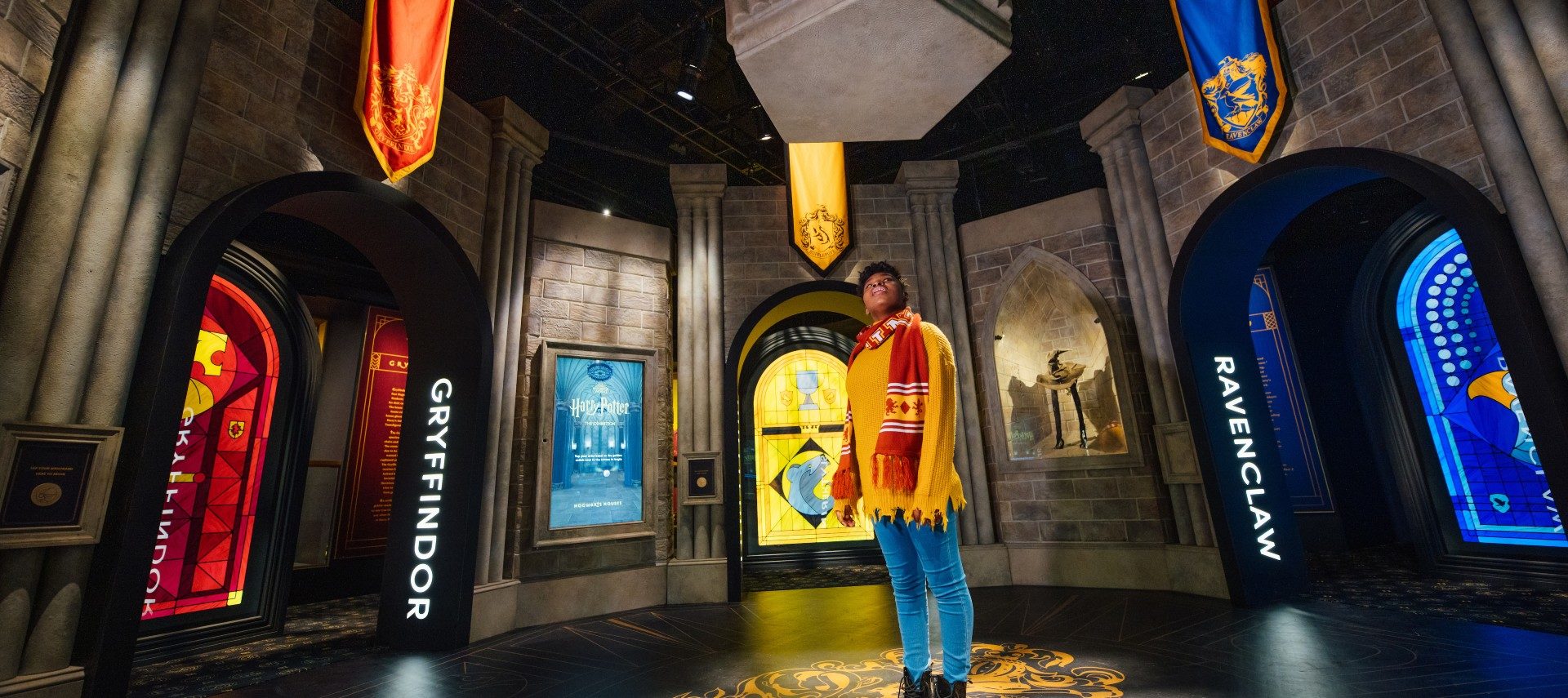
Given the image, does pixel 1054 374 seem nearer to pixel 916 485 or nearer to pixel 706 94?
pixel 916 485

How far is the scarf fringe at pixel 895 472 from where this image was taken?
2053 millimetres

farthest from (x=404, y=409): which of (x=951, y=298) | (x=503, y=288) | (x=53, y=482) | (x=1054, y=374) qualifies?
(x=1054, y=374)

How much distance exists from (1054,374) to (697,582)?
3952mm

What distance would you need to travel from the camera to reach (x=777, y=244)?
6168 mm

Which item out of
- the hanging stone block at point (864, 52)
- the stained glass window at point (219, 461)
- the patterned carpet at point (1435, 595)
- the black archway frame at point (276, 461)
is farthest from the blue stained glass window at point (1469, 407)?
the stained glass window at point (219, 461)

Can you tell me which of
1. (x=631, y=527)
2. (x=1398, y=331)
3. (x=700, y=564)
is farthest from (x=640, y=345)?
(x=1398, y=331)

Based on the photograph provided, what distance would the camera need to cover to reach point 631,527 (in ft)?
17.6

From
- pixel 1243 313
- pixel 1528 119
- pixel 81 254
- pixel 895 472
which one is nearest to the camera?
pixel 895 472

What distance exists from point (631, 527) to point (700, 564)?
713 millimetres

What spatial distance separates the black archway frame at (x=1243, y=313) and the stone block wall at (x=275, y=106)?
5827 millimetres

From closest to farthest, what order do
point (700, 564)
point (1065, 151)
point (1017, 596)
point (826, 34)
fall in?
point (826, 34), point (1017, 596), point (700, 564), point (1065, 151)

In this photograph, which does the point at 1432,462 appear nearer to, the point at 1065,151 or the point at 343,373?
the point at 1065,151

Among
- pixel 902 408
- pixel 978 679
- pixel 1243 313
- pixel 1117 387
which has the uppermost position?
pixel 1243 313

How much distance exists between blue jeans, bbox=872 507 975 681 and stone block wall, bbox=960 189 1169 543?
388 centimetres
